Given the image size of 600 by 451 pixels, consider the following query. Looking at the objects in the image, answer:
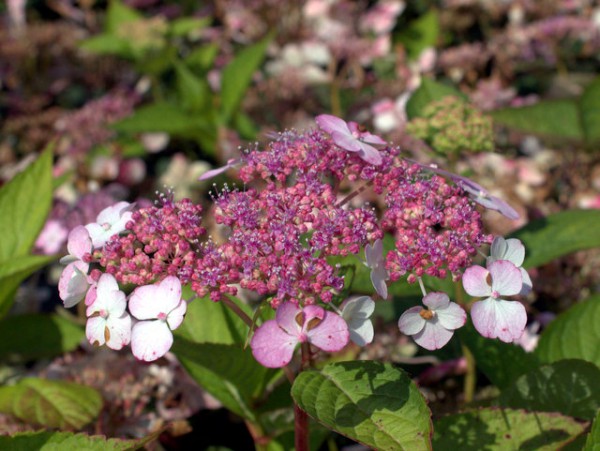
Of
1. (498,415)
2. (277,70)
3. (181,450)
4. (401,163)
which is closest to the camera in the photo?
(401,163)

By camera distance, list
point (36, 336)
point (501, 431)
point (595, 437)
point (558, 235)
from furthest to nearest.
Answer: point (36, 336), point (558, 235), point (501, 431), point (595, 437)

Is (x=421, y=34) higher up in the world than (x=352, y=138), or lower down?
lower down

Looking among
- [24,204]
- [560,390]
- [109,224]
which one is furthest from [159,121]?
[560,390]

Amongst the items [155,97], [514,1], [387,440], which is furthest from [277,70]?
[387,440]

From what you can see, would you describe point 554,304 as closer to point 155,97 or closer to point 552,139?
point 552,139

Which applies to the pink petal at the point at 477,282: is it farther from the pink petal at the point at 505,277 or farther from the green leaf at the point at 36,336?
the green leaf at the point at 36,336

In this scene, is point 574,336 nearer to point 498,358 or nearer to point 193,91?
point 498,358

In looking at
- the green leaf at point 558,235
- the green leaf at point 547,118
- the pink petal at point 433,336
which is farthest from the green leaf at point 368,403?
the green leaf at point 547,118
